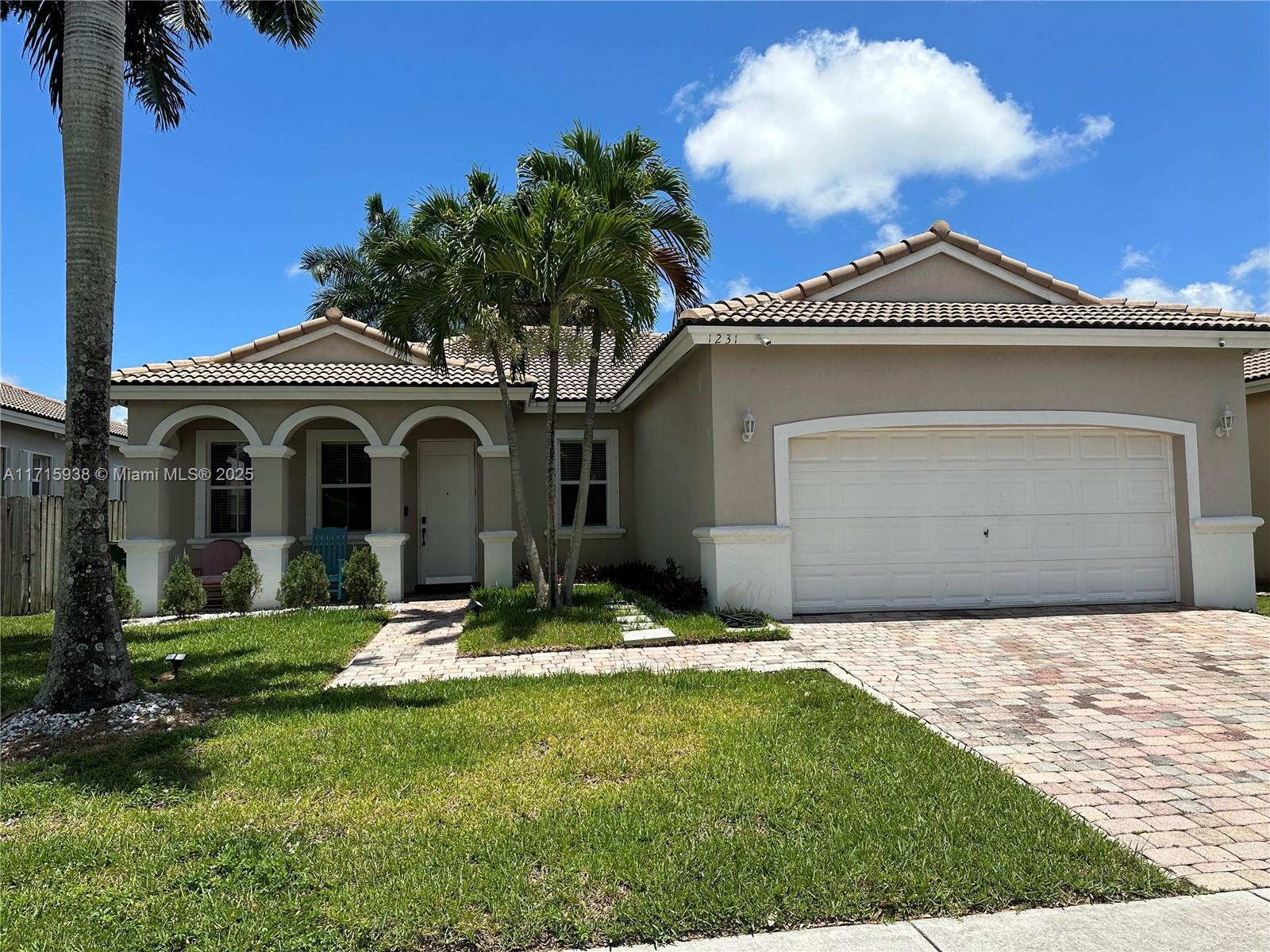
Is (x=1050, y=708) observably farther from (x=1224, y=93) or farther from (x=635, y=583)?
(x=1224, y=93)

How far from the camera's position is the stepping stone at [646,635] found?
859 centimetres

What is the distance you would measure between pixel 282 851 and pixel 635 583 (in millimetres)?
9956

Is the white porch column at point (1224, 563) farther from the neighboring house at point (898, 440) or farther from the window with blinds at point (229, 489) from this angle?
the window with blinds at point (229, 489)

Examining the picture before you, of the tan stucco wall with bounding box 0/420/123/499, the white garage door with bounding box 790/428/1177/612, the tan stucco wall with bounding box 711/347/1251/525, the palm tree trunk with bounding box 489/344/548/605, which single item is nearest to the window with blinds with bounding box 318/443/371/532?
the palm tree trunk with bounding box 489/344/548/605

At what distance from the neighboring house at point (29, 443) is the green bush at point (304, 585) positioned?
7500mm

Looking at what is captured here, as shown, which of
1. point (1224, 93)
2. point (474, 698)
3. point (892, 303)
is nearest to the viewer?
point (474, 698)

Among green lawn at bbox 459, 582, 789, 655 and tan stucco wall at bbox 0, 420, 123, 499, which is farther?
tan stucco wall at bbox 0, 420, 123, 499

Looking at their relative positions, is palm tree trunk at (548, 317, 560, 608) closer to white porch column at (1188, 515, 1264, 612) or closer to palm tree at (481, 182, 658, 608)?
palm tree at (481, 182, 658, 608)

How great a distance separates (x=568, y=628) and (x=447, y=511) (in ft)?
22.5

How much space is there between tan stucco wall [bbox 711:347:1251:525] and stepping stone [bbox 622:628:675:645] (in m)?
1.86

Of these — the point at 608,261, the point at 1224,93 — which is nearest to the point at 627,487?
the point at 608,261

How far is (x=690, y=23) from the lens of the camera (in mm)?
10508

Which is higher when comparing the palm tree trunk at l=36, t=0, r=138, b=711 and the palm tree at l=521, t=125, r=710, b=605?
the palm tree at l=521, t=125, r=710, b=605

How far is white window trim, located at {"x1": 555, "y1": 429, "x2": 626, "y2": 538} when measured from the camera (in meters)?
15.0
